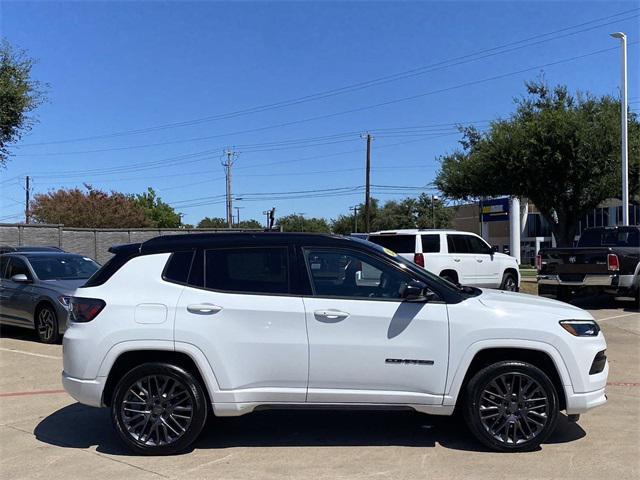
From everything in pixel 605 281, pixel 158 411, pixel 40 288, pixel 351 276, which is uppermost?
pixel 351 276

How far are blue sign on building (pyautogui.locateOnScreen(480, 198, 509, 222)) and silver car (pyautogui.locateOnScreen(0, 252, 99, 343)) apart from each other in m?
32.6

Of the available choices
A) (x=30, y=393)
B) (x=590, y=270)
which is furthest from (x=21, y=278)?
(x=590, y=270)

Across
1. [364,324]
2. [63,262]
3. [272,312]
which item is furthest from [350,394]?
[63,262]

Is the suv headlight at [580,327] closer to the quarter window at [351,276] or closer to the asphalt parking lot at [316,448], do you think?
the asphalt parking lot at [316,448]

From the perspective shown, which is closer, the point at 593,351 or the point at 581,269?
the point at 593,351

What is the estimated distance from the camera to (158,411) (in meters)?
4.88

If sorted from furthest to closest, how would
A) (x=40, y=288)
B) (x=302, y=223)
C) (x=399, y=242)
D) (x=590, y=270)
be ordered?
1. (x=302, y=223)
2. (x=399, y=242)
3. (x=590, y=270)
4. (x=40, y=288)

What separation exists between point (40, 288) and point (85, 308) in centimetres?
589

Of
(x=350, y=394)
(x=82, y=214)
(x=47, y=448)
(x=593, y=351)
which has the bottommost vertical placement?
(x=47, y=448)

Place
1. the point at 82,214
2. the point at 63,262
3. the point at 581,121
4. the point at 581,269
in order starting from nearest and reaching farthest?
the point at 63,262, the point at 581,269, the point at 581,121, the point at 82,214

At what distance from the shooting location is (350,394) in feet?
15.9

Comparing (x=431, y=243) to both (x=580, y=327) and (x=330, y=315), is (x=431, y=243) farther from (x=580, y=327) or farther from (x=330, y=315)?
(x=330, y=315)

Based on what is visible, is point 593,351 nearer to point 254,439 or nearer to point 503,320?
point 503,320

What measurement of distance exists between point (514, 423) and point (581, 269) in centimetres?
957
